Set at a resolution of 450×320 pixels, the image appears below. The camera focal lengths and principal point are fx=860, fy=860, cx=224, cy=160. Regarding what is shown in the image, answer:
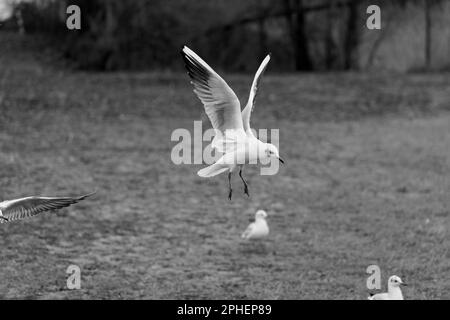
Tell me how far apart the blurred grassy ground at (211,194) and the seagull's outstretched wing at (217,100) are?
99.5 inches

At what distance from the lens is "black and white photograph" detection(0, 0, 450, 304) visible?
7.41 metres

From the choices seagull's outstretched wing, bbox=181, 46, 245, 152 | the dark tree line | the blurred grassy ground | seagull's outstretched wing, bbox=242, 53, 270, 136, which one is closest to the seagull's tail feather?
seagull's outstretched wing, bbox=181, 46, 245, 152

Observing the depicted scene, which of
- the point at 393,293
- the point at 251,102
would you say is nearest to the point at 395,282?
the point at 393,293

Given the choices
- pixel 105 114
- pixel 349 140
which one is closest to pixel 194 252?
pixel 349 140

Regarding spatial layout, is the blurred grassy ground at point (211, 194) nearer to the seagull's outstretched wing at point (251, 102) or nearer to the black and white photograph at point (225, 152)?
the black and white photograph at point (225, 152)

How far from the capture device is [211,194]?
1123cm

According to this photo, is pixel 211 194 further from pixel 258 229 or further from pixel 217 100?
pixel 217 100

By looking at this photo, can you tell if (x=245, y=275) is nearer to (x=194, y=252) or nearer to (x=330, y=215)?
(x=194, y=252)

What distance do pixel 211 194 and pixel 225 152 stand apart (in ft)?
20.9

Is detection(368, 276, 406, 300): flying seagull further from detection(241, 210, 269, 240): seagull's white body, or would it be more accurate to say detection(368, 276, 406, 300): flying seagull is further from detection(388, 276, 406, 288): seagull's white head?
detection(241, 210, 269, 240): seagull's white body

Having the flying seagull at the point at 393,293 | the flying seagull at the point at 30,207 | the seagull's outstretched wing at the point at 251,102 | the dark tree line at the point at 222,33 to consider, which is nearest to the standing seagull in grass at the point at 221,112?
the seagull's outstretched wing at the point at 251,102

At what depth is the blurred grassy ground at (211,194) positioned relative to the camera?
777cm

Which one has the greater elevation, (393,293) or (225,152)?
(225,152)
